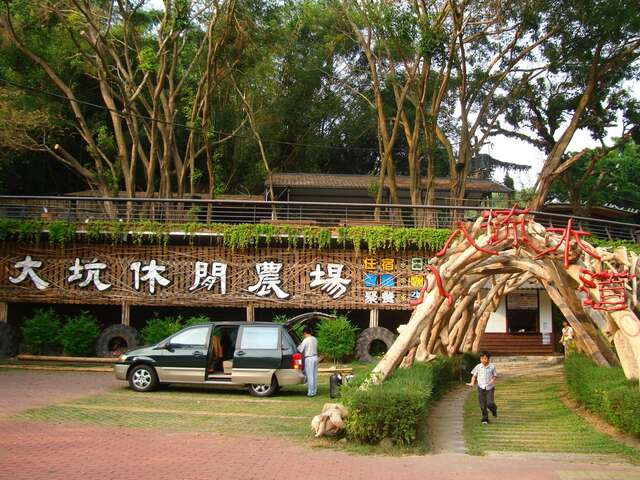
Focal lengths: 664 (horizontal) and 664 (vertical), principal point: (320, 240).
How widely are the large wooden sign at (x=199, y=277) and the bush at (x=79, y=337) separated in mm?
755

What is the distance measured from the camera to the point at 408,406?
335 inches

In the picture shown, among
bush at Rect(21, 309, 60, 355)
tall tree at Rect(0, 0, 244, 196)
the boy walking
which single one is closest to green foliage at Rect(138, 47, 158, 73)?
tall tree at Rect(0, 0, 244, 196)

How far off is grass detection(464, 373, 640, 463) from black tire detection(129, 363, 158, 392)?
20.4ft

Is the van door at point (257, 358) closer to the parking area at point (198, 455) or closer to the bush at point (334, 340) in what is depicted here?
the parking area at point (198, 455)

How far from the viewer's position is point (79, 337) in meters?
19.5

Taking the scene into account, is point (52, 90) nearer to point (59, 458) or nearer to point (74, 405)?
point (74, 405)

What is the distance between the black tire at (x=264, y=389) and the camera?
43.9ft

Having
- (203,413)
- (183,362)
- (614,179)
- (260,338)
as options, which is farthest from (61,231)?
(614,179)

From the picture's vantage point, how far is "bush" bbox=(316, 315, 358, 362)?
19469 mm

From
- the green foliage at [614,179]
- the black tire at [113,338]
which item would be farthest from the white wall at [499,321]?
the green foliage at [614,179]

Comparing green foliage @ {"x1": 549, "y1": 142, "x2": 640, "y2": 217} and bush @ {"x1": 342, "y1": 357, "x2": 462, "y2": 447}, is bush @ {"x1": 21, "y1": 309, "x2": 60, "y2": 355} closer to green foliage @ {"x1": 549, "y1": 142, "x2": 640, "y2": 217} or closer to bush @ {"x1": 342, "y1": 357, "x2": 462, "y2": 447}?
bush @ {"x1": 342, "y1": 357, "x2": 462, "y2": 447}

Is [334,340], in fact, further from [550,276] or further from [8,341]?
[8,341]

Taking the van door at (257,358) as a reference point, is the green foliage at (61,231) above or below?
above

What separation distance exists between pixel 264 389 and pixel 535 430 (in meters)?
5.42
